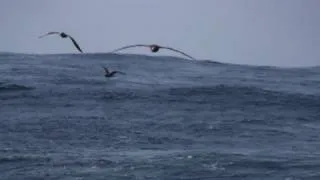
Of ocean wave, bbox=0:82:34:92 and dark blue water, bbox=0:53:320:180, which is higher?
ocean wave, bbox=0:82:34:92

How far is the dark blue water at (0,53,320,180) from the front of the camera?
144 ft

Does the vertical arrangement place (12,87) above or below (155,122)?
above

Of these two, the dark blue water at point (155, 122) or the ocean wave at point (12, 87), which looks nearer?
the dark blue water at point (155, 122)

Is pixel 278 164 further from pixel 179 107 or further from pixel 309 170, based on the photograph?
pixel 179 107

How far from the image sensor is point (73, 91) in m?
68.1

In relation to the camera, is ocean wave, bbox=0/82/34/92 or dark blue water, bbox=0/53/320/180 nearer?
dark blue water, bbox=0/53/320/180

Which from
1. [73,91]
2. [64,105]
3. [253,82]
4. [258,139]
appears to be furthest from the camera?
[253,82]

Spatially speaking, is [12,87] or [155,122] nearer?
[155,122]

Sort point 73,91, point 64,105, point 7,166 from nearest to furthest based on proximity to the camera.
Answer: point 7,166 → point 64,105 → point 73,91

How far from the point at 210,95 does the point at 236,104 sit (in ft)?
13.4

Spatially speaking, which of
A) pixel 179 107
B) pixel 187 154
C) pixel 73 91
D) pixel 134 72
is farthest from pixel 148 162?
pixel 134 72

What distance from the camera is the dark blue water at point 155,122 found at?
144 feet

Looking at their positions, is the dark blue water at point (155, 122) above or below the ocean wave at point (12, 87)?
below

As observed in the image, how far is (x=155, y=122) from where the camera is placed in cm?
5719
